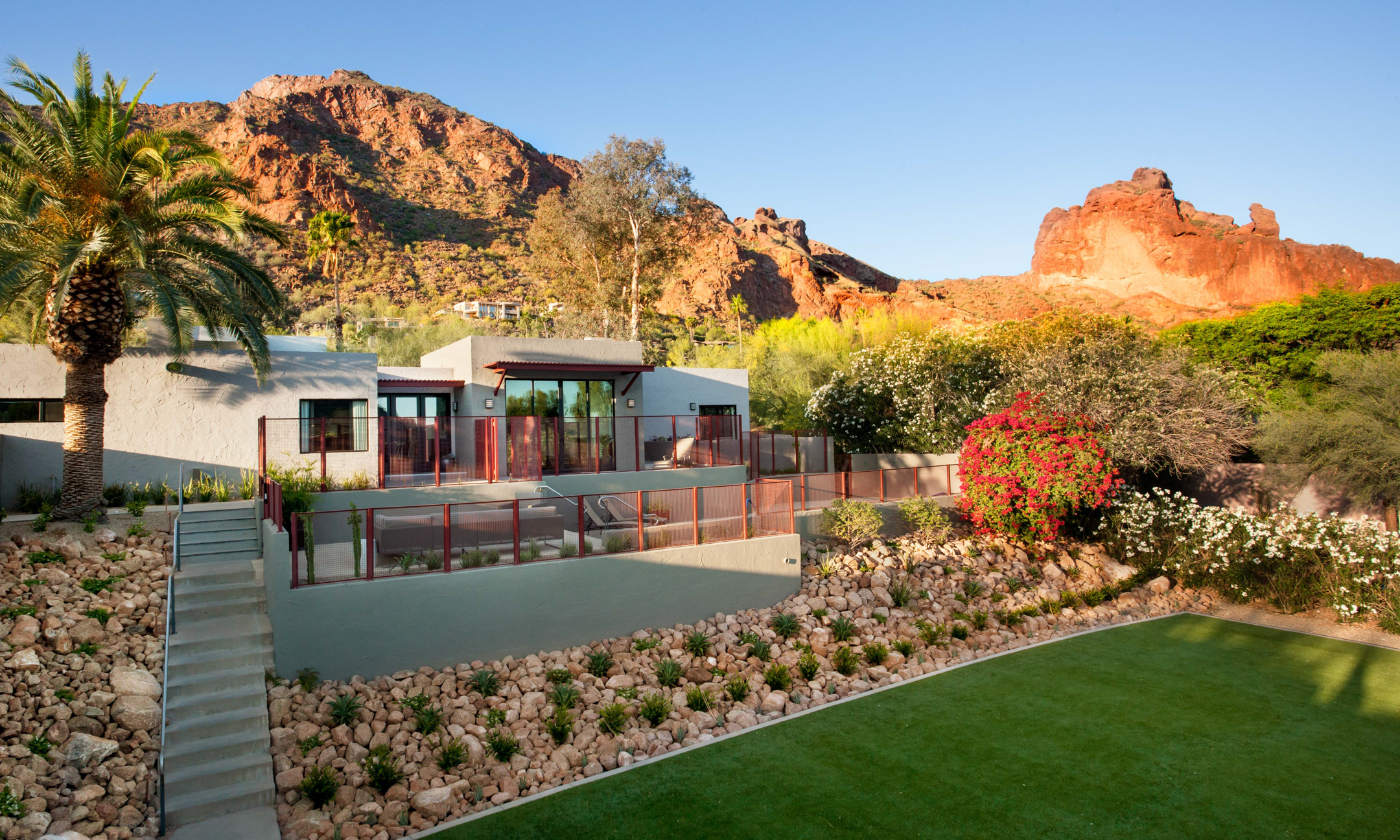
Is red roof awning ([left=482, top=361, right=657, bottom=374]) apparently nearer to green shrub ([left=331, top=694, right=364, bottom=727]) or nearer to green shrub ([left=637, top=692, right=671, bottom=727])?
green shrub ([left=331, top=694, right=364, bottom=727])

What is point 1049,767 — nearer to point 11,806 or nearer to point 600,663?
point 600,663

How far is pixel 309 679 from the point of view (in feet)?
28.1

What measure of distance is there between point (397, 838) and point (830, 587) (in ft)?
26.1

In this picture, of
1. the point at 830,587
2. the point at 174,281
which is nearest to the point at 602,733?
the point at 830,587

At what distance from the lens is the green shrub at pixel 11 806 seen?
19.5 feet

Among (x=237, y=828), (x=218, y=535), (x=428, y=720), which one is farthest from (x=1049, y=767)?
(x=218, y=535)

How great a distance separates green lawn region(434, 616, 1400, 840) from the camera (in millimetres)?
6535

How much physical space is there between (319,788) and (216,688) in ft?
6.35

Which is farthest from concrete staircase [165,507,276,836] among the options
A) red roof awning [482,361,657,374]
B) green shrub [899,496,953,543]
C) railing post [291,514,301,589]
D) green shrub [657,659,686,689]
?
green shrub [899,496,953,543]

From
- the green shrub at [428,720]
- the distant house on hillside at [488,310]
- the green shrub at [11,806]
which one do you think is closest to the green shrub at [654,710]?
the green shrub at [428,720]

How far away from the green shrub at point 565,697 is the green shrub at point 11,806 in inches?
189

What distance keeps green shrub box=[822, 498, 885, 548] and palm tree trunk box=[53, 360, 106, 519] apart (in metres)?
12.4

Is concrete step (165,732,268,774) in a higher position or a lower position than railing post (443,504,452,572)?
lower

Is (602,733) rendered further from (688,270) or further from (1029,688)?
(688,270)
